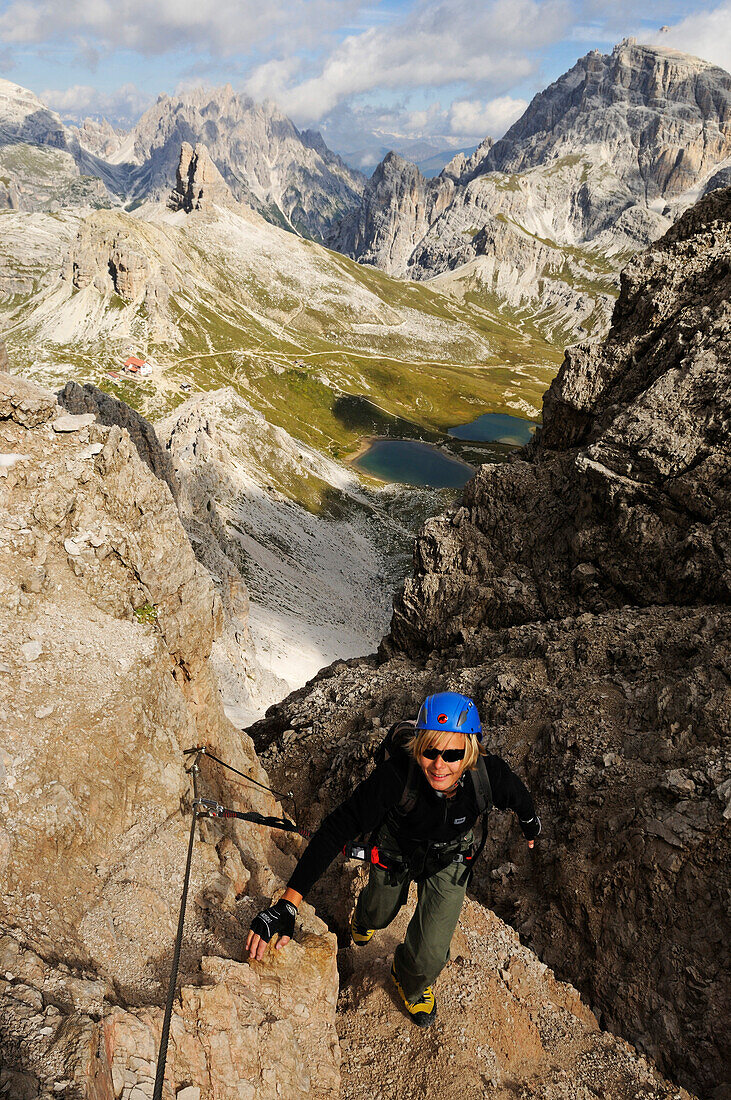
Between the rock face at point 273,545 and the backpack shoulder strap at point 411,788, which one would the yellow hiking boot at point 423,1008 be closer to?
the backpack shoulder strap at point 411,788

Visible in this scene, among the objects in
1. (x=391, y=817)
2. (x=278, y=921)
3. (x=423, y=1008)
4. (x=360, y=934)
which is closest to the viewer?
(x=278, y=921)

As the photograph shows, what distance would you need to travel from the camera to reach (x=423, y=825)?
7.48 meters

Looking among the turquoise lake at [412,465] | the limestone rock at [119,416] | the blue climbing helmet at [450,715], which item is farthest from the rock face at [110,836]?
Answer: the turquoise lake at [412,465]

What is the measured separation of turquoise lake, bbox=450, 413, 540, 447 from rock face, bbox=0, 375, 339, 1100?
565 feet

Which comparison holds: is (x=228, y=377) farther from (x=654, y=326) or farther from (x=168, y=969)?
(x=168, y=969)

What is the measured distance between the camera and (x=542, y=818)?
Answer: 13742 mm

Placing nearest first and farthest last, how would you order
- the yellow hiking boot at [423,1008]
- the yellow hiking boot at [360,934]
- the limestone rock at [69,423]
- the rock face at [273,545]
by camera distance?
the yellow hiking boot at [423,1008]
the yellow hiking boot at [360,934]
the limestone rock at [69,423]
the rock face at [273,545]

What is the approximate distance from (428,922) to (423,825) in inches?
71.8

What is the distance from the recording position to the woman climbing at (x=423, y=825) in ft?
23.1

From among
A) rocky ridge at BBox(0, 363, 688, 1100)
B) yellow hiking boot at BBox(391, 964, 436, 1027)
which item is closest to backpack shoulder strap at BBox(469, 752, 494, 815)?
yellow hiking boot at BBox(391, 964, 436, 1027)

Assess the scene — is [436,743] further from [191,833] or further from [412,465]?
[412,465]

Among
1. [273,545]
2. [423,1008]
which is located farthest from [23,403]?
[273,545]

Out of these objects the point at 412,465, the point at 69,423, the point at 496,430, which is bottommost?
the point at 412,465

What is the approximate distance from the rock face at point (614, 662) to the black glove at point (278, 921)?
6671mm
